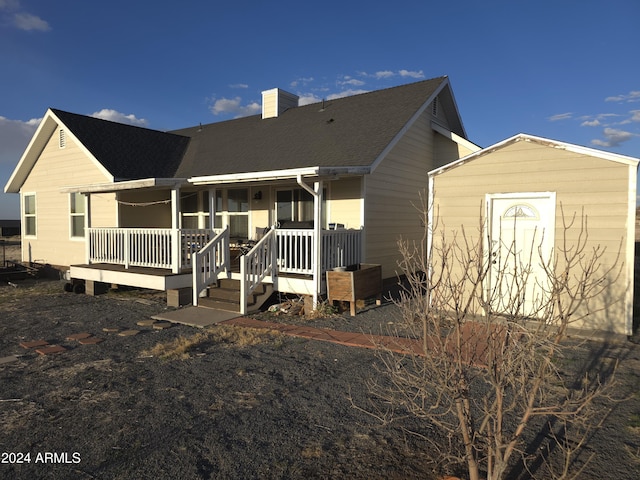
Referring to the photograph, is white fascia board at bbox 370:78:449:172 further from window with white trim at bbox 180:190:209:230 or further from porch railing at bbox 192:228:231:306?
window with white trim at bbox 180:190:209:230

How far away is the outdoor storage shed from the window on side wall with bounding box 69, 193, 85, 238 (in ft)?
36.0

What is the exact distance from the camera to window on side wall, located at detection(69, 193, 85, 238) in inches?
532

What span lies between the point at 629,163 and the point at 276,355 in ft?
19.7

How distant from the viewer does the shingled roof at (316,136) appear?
422 inches

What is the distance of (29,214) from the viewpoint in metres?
15.8

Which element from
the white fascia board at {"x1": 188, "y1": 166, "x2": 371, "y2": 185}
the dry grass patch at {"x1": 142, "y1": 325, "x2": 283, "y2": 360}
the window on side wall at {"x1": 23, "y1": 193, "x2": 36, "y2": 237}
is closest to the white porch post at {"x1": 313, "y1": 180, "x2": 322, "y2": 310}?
the white fascia board at {"x1": 188, "y1": 166, "x2": 371, "y2": 185}

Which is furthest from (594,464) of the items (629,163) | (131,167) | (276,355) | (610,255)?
(131,167)

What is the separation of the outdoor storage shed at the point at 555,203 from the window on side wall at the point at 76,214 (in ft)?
36.0

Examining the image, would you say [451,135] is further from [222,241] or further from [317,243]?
[222,241]

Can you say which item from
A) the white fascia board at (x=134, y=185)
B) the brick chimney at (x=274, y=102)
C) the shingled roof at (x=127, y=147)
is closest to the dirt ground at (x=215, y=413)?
the white fascia board at (x=134, y=185)

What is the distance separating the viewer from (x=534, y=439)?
12.0 feet

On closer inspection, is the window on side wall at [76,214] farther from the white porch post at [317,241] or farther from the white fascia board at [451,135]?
the white fascia board at [451,135]

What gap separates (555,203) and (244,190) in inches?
323

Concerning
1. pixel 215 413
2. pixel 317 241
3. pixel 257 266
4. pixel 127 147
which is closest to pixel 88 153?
pixel 127 147
